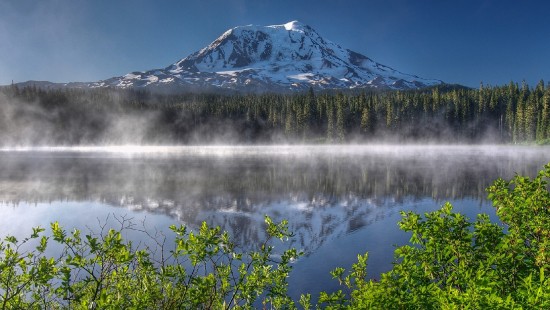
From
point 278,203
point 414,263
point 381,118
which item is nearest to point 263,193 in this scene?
point 278,203

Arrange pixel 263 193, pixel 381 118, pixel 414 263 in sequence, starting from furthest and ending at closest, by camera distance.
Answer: pixel 381 118 < pixel 263 193 < pixel 414 263

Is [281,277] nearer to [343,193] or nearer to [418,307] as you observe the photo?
[418,307]

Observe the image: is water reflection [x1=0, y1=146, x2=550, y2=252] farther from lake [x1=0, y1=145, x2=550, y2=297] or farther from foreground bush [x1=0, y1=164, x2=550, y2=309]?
foreground bush [x1=0, y1=164, x2=550, y2=309]

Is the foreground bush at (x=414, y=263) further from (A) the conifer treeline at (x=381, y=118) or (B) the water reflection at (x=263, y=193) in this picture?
(A) the conifer treeline at (x=381, y=118)

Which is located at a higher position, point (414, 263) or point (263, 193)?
point (414, 263)

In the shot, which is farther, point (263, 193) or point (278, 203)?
point (263, 193)

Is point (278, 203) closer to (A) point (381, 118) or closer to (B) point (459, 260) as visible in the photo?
(B) point (459, 260)

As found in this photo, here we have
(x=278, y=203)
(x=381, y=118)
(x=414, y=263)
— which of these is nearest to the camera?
(x=414, y=263)

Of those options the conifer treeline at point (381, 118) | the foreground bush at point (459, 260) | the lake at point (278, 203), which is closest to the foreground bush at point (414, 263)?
the foreground bush at point (459, 260)

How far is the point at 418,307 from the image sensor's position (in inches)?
229

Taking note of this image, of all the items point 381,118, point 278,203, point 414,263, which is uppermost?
point 381,118

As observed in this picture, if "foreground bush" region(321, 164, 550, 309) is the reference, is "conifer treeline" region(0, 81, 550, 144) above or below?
above

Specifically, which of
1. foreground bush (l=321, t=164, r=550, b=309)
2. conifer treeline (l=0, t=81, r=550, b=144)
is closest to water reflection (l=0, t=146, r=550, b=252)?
foreground bush (l=321, t=164, r=550, b=309)

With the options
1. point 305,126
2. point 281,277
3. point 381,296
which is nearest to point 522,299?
point 381,296
